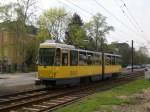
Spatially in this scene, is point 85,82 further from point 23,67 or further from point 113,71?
point 23,67

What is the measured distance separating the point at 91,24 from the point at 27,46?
27533 millimetres

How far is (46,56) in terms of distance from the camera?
27812mm

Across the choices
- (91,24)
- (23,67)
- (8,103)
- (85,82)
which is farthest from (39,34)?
(8,103)

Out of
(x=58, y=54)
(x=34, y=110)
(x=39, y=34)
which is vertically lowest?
(x=34, y=110)

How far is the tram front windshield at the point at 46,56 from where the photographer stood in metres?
27.5

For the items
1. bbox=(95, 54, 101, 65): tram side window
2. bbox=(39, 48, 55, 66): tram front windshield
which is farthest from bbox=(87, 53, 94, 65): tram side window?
bbox=(39, 48, 55, 66): tram front windshield

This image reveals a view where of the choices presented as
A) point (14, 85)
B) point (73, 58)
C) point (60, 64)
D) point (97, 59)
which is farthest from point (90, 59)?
point (60, 64)

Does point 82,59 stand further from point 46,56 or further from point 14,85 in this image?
point 14,85

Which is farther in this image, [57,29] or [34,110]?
[57,29]

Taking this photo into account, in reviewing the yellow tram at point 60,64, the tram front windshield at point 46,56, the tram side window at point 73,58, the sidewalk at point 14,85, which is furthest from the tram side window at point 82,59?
the sidewalk at point 14,85

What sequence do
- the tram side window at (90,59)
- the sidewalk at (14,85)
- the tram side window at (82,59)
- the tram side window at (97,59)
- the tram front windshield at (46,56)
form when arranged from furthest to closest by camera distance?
the tram side window at (97,59)
the tram side window at (90,59)
the tram side window at (82,59)
the tram front windshield at (46,56)
the sidewalk at (14,85)

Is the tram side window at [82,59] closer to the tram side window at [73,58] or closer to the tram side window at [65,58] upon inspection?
the tram side window at [73,58]

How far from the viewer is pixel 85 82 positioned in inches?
1345

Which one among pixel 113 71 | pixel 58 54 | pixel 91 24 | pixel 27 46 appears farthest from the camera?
pixel 91 24
